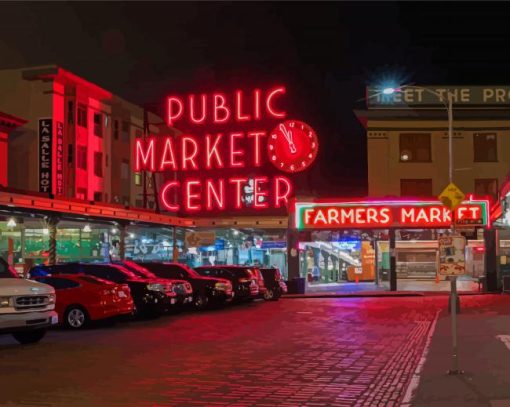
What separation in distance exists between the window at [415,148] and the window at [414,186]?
1289 mm

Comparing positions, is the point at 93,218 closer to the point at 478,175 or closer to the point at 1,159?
the point at 1,159

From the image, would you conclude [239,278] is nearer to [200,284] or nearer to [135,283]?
[200,284]

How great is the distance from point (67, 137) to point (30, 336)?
99.5 feet

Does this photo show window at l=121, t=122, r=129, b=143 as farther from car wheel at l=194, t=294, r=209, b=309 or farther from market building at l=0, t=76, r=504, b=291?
car wheel at l=194, t=294, r=209, b=309

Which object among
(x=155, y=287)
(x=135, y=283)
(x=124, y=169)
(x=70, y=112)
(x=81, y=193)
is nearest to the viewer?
(x=135, y=283)

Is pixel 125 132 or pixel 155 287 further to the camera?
pixel 125 132

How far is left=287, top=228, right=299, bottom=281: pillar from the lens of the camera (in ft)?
126

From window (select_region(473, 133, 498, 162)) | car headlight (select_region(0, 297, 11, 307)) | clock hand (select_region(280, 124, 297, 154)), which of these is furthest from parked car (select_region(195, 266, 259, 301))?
window (select_region(473, 133, 498, 162))

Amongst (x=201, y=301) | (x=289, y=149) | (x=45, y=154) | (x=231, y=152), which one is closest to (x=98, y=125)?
(x=45, y=154)

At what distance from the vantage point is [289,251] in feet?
128

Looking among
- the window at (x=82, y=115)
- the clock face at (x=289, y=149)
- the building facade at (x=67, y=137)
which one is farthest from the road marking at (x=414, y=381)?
the window at (x=82, y=115)

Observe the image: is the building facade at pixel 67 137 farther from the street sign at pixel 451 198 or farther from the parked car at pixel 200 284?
the street sign at pixel 451 198

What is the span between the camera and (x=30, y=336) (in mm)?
15422

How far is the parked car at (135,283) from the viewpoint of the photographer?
68.3ft
